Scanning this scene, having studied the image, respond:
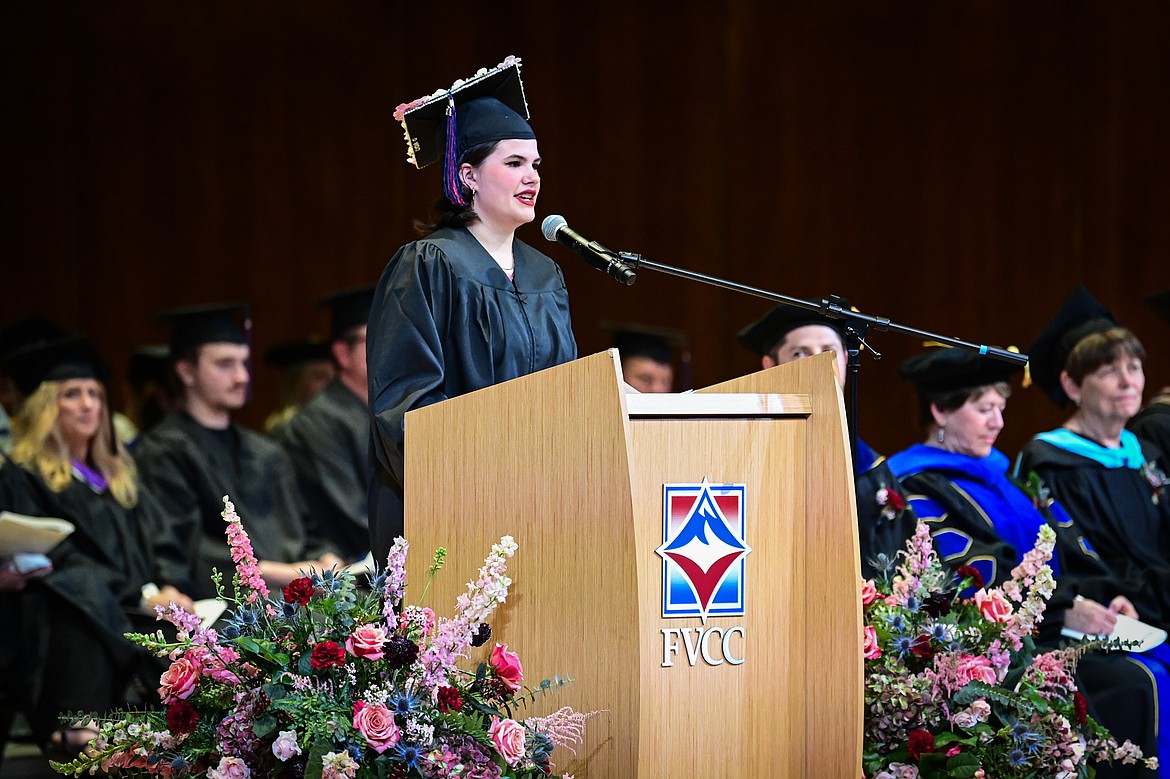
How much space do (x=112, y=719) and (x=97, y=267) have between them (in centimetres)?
555

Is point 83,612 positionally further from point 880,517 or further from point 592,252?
point 592,252

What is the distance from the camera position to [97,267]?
7.76 metres

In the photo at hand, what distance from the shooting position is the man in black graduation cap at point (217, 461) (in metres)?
5.68

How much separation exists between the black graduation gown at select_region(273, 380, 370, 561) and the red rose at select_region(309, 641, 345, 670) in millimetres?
3639

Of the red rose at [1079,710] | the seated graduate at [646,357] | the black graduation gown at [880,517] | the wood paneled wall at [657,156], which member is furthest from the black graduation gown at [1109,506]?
the wood paneled wall at [657,156]

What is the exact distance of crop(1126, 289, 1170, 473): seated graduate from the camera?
5.11 meters

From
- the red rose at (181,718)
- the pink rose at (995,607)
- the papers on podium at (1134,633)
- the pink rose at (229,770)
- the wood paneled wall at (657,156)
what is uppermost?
the wood paneled wall at (657,156)

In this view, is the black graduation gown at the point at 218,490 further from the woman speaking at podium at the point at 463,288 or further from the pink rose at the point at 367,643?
the pink rose at the point at 367,643

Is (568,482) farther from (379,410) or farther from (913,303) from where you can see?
(913,303)

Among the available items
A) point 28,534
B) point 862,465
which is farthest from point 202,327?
point 862,465

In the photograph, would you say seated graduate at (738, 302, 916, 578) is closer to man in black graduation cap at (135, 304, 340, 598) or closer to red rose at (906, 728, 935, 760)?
red rose at (906, 728, 935, 760)

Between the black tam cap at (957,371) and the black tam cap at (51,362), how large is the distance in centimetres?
311

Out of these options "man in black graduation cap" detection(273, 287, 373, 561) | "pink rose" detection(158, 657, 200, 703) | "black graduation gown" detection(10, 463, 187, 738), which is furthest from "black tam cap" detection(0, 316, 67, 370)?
"pink rose" detection(158, 657, 200, 703)

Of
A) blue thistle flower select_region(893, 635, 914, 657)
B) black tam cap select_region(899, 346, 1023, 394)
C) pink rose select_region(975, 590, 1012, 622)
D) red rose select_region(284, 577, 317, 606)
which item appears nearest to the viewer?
red rose select_region(284, 577, 317, 606)
